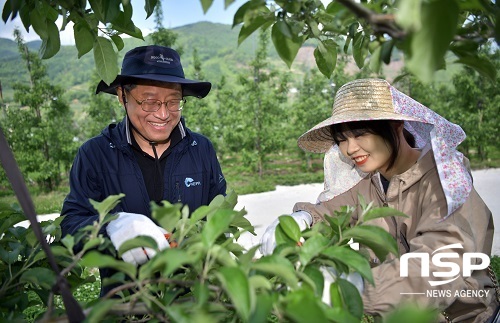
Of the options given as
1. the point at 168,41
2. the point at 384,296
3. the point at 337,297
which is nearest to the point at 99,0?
the point at 337,297

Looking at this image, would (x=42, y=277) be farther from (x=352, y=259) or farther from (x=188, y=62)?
(x=188, y=62)

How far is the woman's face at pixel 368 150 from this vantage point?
1.52 meters

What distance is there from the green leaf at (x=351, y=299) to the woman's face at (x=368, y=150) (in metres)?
0.75

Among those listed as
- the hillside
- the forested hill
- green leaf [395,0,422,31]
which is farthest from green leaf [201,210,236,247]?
the forested hill

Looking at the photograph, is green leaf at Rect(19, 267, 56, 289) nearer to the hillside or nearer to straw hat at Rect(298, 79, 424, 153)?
straw hat at Rect(298, 79, 424, 153)

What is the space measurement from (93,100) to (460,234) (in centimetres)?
1217

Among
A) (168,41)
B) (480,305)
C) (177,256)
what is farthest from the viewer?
(168,41)

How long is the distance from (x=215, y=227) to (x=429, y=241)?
2.45ft

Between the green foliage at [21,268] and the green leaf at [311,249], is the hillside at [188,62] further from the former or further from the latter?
the green leaf at [311,249]

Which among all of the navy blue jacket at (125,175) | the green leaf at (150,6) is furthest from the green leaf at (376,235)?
the navy blue jacket at (125,175)

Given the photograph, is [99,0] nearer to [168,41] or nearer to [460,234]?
[460,234]

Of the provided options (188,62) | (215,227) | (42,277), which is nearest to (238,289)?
(215,227)

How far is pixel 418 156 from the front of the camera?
161 cm

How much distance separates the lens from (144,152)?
202 centimetres
